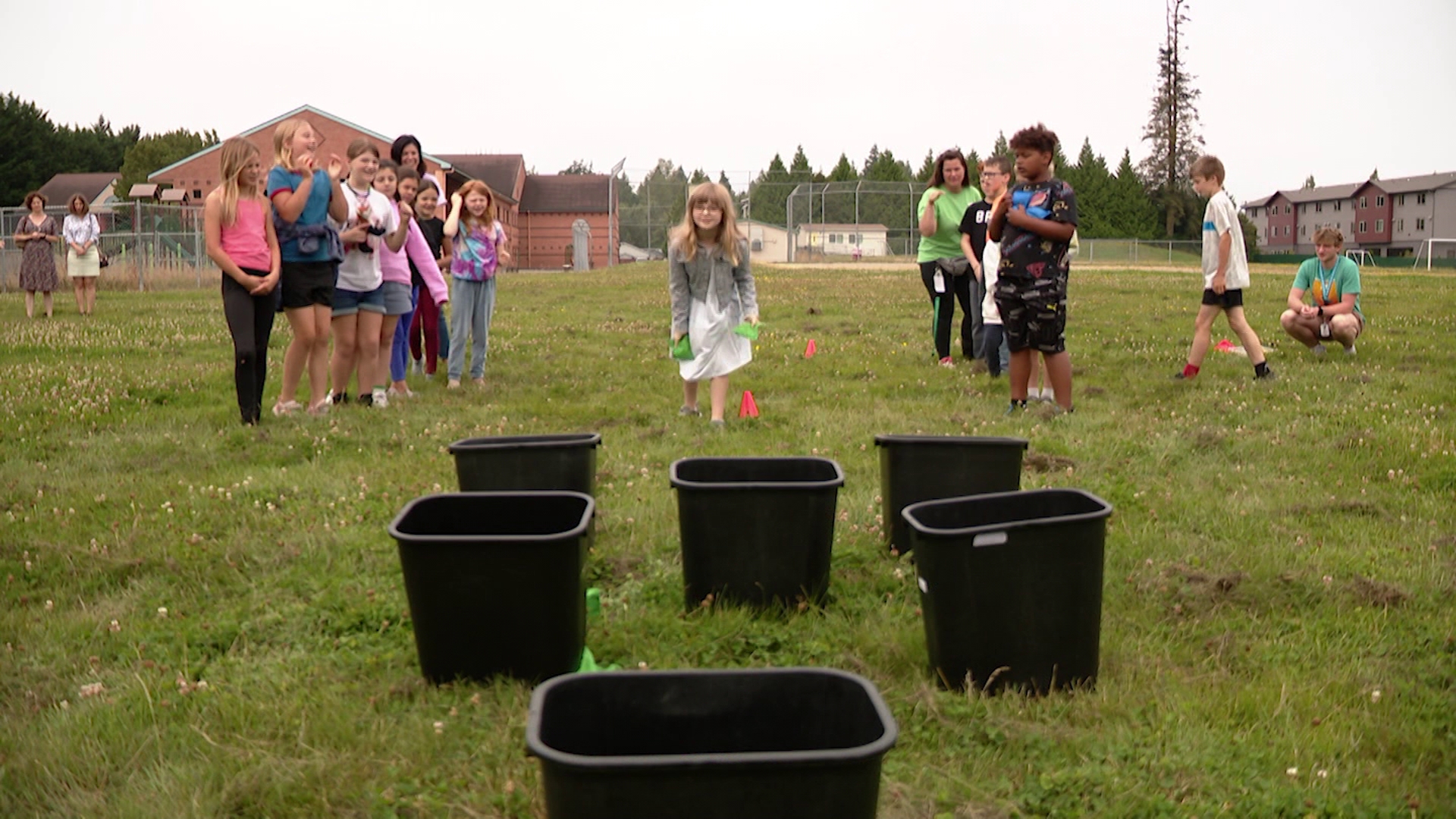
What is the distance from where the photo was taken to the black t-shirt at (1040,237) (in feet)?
24.9

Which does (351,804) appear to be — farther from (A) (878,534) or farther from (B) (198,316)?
(B) (198,316)

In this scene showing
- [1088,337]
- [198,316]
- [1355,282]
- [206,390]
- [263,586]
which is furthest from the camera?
[198,316]

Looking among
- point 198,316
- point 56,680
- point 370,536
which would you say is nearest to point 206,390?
point 370,536

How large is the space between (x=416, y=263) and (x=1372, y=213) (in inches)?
4223

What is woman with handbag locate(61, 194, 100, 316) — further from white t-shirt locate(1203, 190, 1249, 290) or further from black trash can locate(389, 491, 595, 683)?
black trash can locate(389, 491, 595, 683)

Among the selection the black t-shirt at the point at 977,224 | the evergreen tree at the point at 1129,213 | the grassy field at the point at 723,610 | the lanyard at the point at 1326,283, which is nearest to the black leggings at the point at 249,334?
the grassy field at the point at 723,610

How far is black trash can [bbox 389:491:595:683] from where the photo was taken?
3334mm

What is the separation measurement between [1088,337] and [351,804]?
11.5m

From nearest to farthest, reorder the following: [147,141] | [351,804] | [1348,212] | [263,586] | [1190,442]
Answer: [351,804] < [263,586] < [1190,442] < [147,141] < [1348,212]

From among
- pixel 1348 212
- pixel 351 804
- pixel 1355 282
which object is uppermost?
pixel 1348 212

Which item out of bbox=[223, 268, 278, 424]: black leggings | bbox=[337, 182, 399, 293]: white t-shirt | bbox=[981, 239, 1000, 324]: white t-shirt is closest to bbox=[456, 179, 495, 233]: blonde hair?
bbox=[337, 182, 399, 293]: white t-shirt

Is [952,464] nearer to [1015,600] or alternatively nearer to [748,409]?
[1015,600]

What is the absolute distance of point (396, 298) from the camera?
29.0 ft

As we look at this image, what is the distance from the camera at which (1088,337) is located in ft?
42.8
